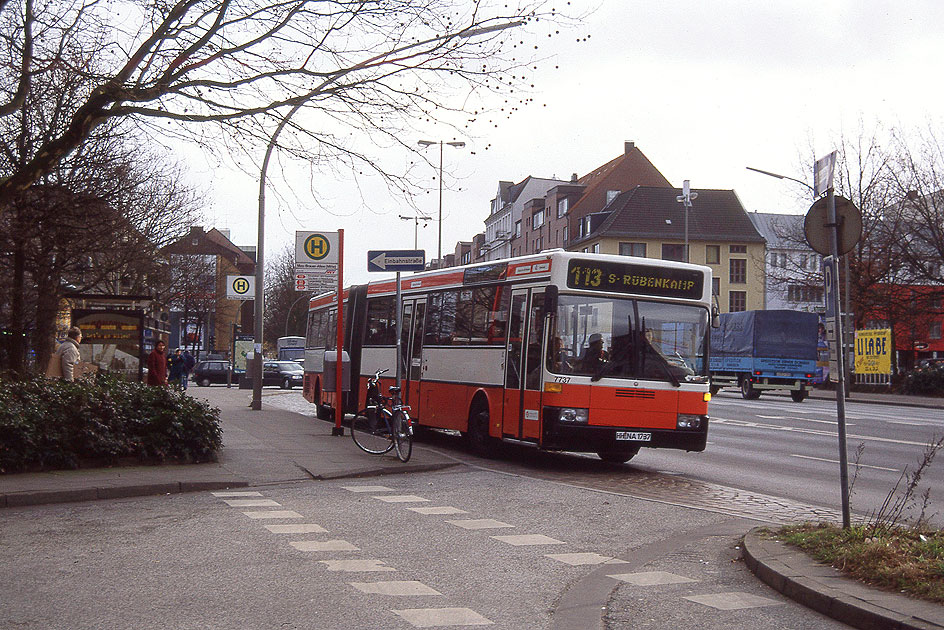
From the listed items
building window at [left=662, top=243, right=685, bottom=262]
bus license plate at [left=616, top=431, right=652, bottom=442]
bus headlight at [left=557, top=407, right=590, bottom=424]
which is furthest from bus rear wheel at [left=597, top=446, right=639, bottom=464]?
building window at [left=662, top=243, right=685, bottom=262]

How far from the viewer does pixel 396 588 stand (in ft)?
22.0

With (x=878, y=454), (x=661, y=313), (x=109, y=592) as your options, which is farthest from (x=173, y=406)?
(x=878, y=454)

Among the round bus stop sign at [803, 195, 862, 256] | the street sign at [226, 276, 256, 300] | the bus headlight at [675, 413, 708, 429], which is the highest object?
the street sign at [226, 276, 256, 300]

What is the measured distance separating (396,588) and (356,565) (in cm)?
85

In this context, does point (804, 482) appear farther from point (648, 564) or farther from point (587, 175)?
point (587, 175)

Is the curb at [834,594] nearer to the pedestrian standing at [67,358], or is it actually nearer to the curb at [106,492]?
the curb at [106,492]

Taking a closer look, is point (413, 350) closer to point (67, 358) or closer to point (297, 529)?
point (67, 358)

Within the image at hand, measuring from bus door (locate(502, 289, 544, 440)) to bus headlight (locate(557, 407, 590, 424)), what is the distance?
36 centimetres

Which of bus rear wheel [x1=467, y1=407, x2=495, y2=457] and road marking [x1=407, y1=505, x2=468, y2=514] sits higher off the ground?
bus rear wheel [x1=467, y1=407, x2=495, y2=457]

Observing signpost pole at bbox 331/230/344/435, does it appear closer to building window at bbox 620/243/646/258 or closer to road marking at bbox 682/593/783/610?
road marking at bbox 682/593/783/610

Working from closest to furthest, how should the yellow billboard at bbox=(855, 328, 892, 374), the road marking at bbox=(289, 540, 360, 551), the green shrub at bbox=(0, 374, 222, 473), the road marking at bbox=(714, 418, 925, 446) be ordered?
the road marking at bbox=(289, 540, 360, 551) → the green shrub at bbox=(0, 374, 222, 473) → the road marking at bbox=(714, 418, 925, 446) → the yellow billboard at bbox=(855, 328, 892, 374)

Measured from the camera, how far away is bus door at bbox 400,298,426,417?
18016mm

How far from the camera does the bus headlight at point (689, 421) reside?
1418cm

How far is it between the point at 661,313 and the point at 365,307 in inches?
327
